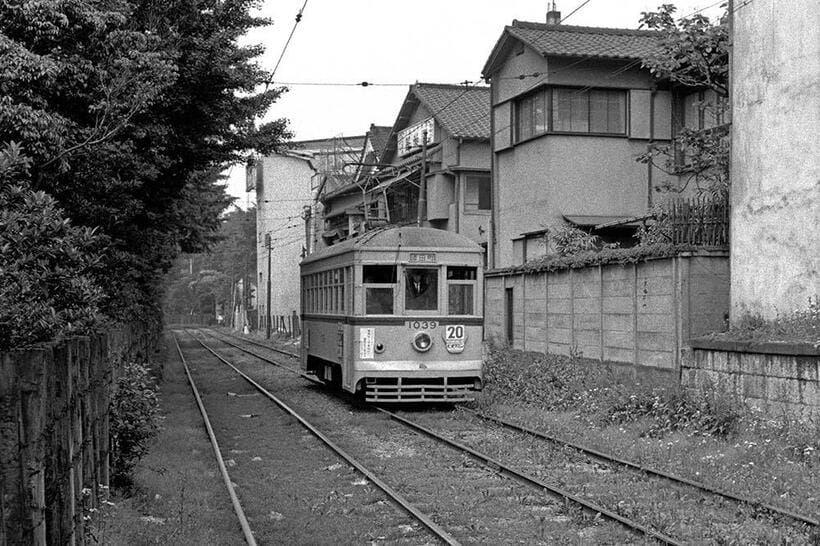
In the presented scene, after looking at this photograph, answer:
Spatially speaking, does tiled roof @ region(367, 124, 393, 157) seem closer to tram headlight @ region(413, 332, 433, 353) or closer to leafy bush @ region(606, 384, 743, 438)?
tram headlight @ region(413, 332, 433, 353)

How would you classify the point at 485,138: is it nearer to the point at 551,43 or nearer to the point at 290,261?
the point at 551,43

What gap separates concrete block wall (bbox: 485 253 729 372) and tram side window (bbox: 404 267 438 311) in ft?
9.24

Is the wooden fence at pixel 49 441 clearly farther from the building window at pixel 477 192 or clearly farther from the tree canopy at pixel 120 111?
the building window at pixel 477 192

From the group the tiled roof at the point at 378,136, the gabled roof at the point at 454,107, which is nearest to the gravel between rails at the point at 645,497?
the gabled roof at the point at 454,107

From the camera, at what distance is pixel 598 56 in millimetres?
22547

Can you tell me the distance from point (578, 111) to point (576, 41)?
1.90 metres

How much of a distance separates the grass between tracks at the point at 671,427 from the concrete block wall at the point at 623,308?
0.45 metres

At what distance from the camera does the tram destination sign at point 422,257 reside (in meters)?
15.4

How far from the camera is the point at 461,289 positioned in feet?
51.3

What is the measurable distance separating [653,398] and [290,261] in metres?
52.5

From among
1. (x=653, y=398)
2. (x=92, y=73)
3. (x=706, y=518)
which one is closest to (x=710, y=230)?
(x=653, y=398)

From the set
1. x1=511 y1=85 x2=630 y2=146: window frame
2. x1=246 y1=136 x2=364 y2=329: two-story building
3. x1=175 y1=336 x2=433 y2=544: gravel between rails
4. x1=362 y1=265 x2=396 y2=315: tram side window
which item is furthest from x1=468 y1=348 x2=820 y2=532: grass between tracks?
x1=246 y1=136 x2=364 y2=329: two-story building

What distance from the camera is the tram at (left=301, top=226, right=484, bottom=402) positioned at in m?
15.2

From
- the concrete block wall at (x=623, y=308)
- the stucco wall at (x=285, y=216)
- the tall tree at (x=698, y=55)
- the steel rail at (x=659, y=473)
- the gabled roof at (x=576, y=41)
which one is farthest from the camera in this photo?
the stucco wall at (x=285, y=216)
